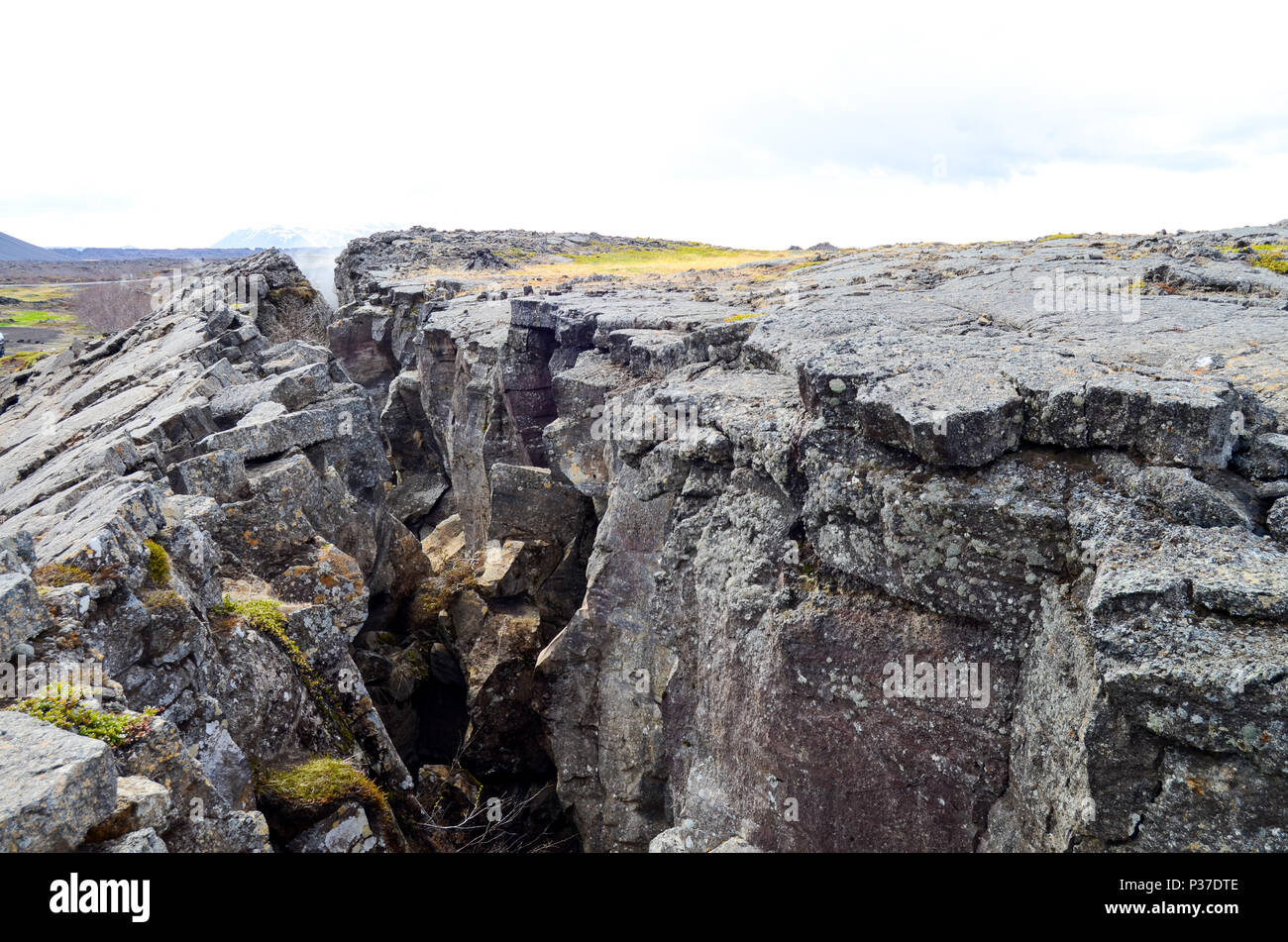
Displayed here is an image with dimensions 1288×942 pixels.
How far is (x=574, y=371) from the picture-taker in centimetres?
1719

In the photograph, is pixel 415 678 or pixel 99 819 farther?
pixel 415 678

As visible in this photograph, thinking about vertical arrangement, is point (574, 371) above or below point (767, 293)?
below

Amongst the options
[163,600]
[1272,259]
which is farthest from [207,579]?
[1272,259]

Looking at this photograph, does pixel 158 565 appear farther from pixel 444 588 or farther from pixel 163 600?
pixel 444 588

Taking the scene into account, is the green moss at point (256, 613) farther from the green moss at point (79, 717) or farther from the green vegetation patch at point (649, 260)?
the green vegetation patch at point (649, 260)

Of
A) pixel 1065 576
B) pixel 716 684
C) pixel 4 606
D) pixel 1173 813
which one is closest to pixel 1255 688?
pixel 1173 813

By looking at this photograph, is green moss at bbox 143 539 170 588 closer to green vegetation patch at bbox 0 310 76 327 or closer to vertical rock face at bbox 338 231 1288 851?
vertical rock face at bbox 338 231 1288 851

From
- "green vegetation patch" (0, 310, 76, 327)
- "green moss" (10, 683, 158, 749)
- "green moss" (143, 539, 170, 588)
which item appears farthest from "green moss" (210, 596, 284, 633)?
"green vegetation patch" (0, 310, 76, 327)

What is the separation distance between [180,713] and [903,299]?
42.5 ft

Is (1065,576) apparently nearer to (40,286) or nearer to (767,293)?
(767,293)

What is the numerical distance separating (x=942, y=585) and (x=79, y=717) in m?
7.73

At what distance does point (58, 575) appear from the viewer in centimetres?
796

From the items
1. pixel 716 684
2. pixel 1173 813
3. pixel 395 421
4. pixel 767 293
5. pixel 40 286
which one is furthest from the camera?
pixel 40 286

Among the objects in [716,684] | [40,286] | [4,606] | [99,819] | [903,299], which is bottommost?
[716,684]
